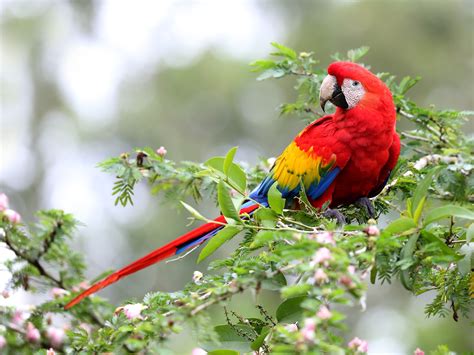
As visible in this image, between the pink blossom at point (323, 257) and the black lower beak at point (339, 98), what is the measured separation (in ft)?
3.38

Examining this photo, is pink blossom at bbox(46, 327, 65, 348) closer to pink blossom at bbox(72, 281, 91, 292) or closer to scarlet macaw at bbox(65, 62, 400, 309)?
pink blossom at bbox(72, 281, 91, 292)

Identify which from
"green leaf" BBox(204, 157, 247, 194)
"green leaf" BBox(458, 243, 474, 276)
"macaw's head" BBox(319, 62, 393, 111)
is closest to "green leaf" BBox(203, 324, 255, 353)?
"green leaf" BBox(204, 157, 247, 194)

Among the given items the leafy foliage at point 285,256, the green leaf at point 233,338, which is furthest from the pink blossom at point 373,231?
the green leaf at point 233,338

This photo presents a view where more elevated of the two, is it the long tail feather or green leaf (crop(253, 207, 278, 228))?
green leaf (crop(253, 207, 278, 228))

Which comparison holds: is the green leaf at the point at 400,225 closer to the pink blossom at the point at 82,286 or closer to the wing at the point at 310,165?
the wing at the point at 310,165

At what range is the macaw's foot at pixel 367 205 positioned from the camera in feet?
6.39

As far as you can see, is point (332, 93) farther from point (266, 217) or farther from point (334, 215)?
point (266, 217)

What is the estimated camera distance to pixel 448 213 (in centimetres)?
116

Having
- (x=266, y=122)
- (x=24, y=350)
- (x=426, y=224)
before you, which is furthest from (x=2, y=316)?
(x=266, y=122)

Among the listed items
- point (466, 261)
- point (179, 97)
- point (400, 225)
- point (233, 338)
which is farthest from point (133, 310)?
point (179, 97)

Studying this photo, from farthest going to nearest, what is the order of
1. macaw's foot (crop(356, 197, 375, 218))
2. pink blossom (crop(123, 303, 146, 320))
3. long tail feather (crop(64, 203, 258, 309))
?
macaw's foot (crop(356, 197, 375, 218))
long tail feather (crop(64, 203, 258, 309))
pink blossom (crop(123, 303, 146, 320))

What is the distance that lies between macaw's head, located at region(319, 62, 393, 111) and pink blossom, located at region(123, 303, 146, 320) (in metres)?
0.96

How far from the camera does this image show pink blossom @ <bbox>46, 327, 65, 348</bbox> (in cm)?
160

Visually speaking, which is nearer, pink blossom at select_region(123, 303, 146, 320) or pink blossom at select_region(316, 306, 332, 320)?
pink blossom at select_region(316, 306, 332, 320)
